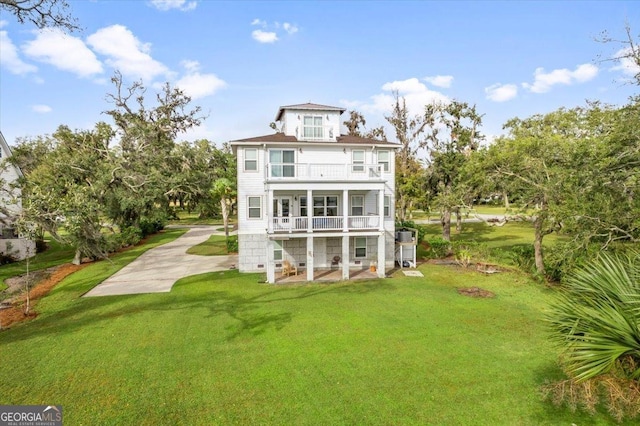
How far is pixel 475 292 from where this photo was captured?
50.3 feet

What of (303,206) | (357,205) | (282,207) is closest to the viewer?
(282,207)

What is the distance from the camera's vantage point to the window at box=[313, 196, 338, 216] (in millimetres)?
19797

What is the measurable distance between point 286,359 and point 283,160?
39.8 ft

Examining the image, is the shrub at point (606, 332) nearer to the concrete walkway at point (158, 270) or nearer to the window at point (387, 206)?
the window at point (387, 206)

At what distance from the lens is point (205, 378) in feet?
26.8

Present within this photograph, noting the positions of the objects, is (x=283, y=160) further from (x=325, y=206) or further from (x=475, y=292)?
(x=475, y=292)

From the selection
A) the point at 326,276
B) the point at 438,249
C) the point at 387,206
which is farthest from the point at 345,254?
the point at 438,249

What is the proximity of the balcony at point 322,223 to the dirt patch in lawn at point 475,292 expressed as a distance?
530 cm

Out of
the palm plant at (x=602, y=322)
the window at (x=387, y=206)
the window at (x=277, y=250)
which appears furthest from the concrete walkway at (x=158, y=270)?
the palm plant at (x=602, y=322)

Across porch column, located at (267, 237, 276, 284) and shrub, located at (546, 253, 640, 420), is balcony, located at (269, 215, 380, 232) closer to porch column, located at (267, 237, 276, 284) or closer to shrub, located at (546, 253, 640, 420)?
porch column, located at (267, 237, 276, 284)

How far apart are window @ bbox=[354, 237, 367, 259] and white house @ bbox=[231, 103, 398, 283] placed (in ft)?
0.20

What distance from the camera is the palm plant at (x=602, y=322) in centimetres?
417

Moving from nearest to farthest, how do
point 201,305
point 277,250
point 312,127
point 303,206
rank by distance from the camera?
point 201,305 < point 277,250 < point 312,127 < point 303,206

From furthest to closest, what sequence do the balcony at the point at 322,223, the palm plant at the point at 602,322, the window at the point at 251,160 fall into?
the window at the point at 251,160, the balcony at the point at 322,223, the palm plant at the point at 602,322
